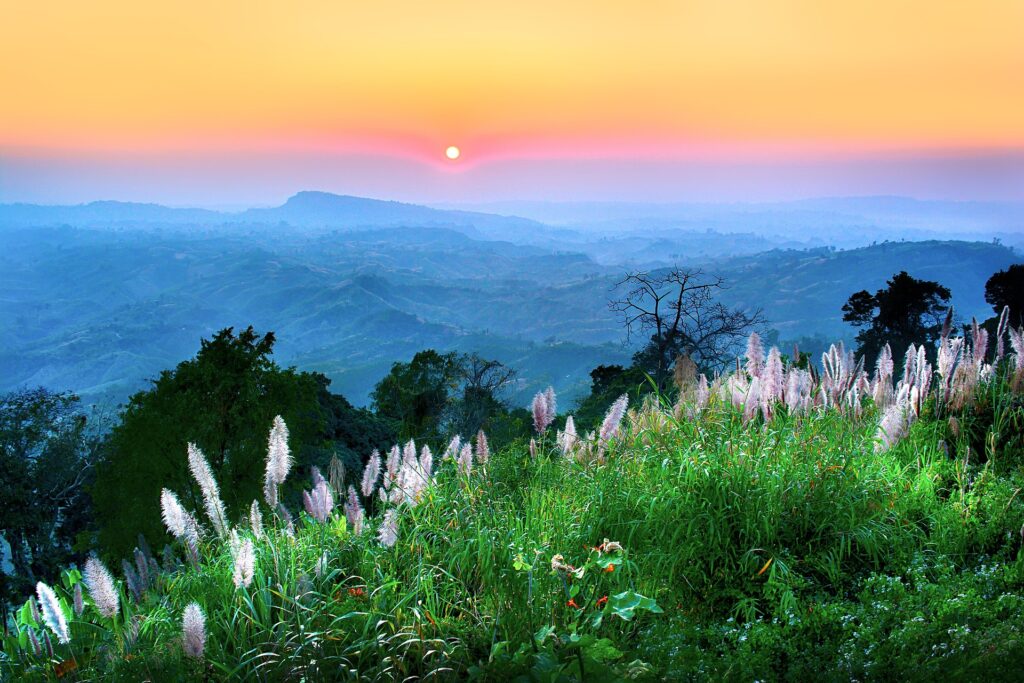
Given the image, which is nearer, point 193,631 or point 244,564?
point 193,631

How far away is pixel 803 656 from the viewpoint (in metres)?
2.82

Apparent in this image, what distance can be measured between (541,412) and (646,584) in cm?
142

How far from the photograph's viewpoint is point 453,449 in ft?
13.7

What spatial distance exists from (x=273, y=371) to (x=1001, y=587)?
50.1ft

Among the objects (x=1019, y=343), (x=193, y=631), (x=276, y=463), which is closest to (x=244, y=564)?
(x=193, y=631)

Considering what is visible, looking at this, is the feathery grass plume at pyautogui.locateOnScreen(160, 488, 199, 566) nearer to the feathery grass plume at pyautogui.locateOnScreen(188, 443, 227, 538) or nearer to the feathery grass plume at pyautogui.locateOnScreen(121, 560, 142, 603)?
the feathery grass plume at pyautogui.locateOnScreen(188, 443, 227, 538)

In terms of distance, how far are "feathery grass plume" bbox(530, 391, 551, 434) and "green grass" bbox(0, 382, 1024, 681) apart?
0.89 ft

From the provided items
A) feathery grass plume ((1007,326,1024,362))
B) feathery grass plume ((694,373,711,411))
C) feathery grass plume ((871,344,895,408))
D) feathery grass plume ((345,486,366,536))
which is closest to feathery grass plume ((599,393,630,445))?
feathery grass plume ((694,373,711,411))

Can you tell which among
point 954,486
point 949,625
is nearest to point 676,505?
point 949,625

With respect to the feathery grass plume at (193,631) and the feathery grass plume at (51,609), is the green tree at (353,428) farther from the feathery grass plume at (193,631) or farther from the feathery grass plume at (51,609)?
the feathery grass plume at (193,631)

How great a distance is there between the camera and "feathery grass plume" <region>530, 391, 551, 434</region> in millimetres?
4414

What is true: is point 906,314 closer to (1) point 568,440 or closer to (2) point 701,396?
(2) point 701,396

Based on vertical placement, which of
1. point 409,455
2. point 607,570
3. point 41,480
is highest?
point 409,455

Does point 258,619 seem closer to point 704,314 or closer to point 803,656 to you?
point 803,656
